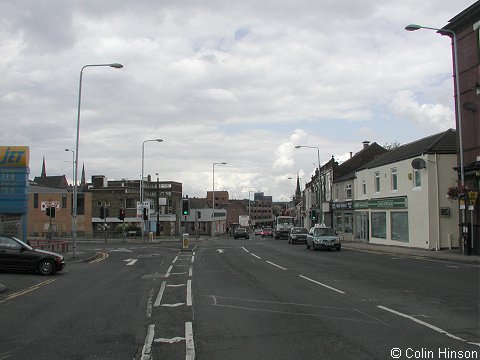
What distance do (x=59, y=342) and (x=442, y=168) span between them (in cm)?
2979

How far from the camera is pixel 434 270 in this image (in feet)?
62.8

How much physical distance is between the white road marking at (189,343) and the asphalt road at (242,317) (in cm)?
2

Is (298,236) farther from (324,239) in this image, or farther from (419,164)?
(419,164)

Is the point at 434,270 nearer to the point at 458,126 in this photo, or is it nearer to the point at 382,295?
the point at 382,295

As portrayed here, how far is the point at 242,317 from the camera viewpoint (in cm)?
955

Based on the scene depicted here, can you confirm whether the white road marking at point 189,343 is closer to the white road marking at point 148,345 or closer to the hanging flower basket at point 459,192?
the white road marking at point 148,345

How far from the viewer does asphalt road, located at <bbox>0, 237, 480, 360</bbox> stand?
711cm

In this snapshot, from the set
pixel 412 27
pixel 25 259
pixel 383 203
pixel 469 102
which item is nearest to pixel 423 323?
pixel 25 259

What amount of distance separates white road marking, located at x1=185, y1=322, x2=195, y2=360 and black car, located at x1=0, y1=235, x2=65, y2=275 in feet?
36.8

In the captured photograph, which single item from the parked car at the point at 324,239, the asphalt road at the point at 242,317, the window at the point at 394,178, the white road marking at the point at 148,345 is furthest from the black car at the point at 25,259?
the window at the point at 394,178

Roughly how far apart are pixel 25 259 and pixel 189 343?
13.1 metres

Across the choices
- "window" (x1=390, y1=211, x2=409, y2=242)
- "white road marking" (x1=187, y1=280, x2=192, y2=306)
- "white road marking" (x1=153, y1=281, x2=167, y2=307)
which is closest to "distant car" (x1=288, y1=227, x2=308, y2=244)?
"window" (x1=390, y1=211, x2=409, y2=242)

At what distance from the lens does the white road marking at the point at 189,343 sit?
6809 mm

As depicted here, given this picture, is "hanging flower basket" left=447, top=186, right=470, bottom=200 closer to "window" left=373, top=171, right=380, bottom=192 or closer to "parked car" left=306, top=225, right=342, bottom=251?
"parked car" left=306, top=225, right=342, bottom=251
